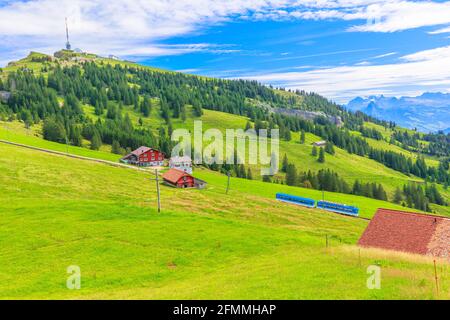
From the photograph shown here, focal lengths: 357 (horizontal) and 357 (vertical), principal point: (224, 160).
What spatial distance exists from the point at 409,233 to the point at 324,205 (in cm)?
7229

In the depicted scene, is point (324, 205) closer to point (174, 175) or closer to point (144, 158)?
point (174, 175)

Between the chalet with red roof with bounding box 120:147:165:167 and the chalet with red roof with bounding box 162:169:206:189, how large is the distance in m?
40.1

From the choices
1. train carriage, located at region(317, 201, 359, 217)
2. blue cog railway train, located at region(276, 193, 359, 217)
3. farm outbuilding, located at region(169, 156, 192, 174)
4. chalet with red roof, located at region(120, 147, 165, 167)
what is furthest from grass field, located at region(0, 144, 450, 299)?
chalet with red roof, located at region(120, 147, 165, 167)

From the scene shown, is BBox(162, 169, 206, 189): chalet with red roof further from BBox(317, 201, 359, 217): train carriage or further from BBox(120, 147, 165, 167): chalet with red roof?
BBox(120, 147, 165, 167): chalet with red roof

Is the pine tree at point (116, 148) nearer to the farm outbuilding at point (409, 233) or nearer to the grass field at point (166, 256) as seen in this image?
the grass field at point (166, 256)

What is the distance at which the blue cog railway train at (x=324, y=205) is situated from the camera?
106581 mm

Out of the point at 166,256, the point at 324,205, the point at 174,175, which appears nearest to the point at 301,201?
the point at 324,205

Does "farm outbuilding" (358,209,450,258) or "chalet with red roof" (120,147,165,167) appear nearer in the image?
"farm outbuilding" (358,209,450,258)

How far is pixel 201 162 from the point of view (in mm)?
178375

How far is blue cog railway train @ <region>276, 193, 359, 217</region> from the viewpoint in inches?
4196

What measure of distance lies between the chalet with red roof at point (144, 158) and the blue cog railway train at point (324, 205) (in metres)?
64.4

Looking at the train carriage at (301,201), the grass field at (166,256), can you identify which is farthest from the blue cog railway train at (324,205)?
the grass field at (166,256)

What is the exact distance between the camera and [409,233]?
39.5 meters
